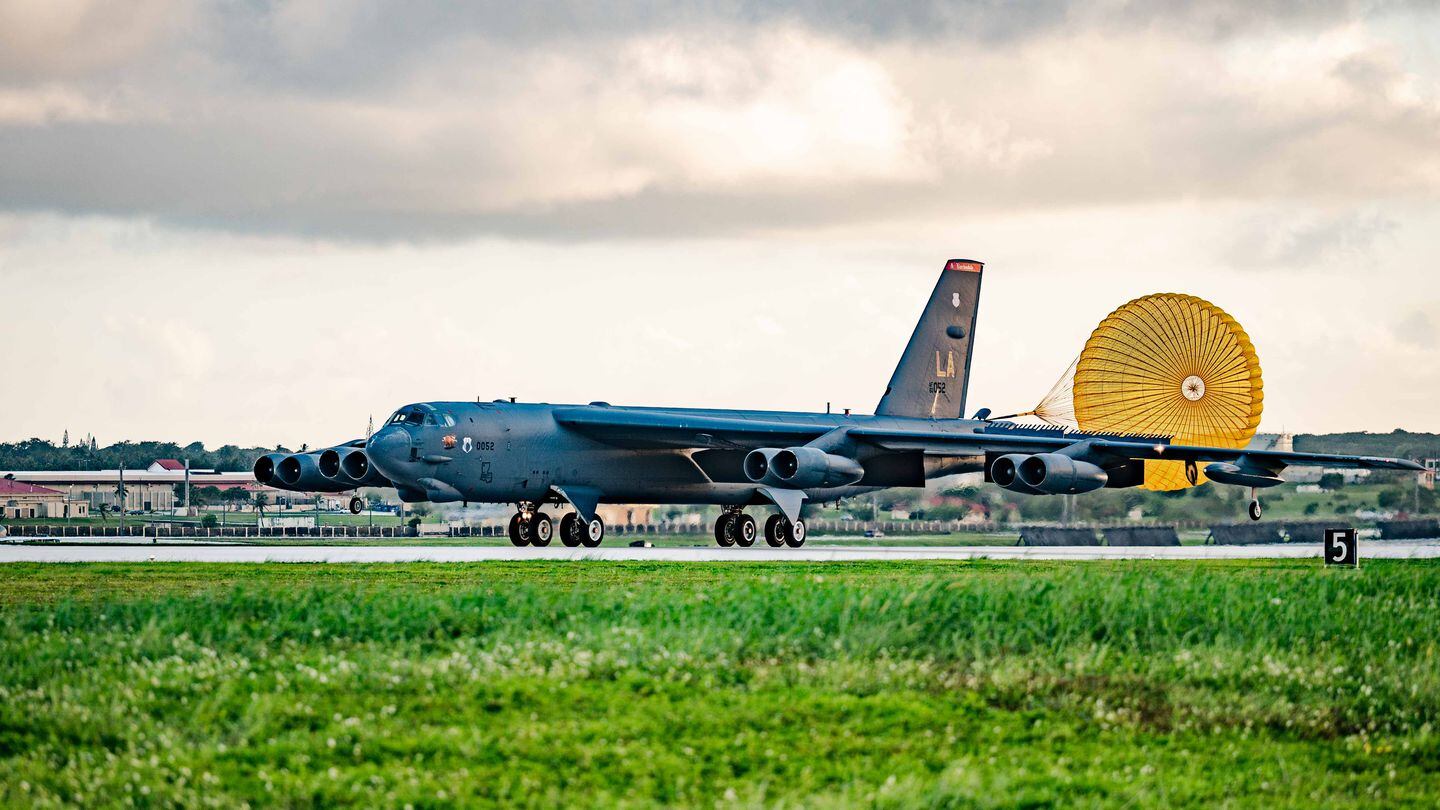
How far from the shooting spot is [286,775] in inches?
361

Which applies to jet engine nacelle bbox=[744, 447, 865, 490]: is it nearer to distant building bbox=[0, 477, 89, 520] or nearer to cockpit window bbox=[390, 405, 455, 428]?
cockpit window bbox=[390, 405, 455, 428]

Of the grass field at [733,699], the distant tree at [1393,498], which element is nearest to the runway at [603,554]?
the distant tree at [1393,498]

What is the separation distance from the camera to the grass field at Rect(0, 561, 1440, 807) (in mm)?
9312

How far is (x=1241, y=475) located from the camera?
122 feet

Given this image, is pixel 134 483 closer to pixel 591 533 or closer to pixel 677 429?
pixel 591 533

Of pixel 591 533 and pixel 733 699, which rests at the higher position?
pixel 591 533

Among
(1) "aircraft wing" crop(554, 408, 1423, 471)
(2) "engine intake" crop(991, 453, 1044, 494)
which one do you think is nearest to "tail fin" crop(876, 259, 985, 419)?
(1) "aircraft wing" crop(554, 408, 1423, 471)

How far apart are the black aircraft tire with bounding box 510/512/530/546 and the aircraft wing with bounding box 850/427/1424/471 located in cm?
746

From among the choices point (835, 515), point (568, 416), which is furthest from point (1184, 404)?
point (568, 416)

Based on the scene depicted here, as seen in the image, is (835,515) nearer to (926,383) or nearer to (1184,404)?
(926,383)

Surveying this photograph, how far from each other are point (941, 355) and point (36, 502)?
38.1 metres

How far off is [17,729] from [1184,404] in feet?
116

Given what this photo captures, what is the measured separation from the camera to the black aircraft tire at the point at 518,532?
35094 mm

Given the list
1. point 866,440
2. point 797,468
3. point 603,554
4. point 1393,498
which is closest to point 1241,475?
point 1393,498
